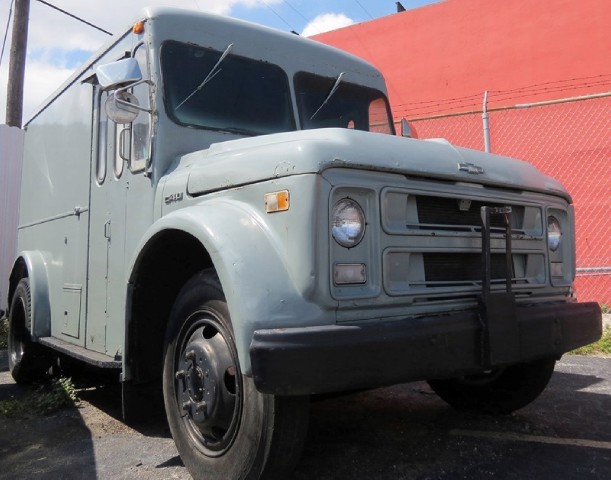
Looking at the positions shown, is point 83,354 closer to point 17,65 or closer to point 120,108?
point 120,108

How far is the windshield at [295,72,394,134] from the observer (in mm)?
4109

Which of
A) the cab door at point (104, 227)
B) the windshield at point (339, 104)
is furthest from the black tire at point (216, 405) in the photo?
the windshield at point (339, 104)

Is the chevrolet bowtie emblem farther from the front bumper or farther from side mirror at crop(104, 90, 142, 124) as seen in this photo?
side mirror at crop(104, 90, 142, 124)

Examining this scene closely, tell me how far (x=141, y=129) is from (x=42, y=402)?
2.60 m

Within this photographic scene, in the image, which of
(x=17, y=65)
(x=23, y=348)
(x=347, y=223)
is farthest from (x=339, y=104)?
(x=17, y=65)

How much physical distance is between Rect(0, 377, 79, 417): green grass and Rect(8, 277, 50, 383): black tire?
0.43 m

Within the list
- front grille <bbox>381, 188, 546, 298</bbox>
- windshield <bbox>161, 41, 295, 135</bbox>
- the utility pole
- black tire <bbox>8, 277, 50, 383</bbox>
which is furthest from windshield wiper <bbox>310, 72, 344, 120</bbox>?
the utility pole

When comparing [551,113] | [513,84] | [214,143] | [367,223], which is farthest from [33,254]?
[513,84]

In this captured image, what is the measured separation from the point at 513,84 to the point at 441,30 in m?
2.22

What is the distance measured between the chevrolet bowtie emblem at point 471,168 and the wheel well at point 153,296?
1431 millimetres

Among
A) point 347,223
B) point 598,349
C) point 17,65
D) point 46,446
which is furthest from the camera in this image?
point 17,65

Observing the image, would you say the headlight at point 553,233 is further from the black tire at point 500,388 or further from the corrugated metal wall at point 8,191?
the corrugated metal wall at point 8,191

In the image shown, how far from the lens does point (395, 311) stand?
2.54 metres

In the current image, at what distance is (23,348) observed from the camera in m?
5.70
